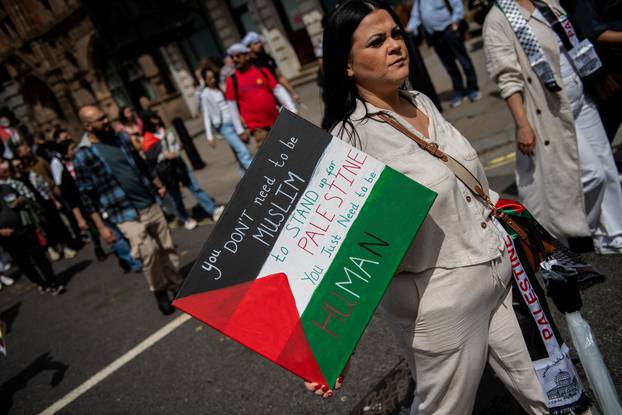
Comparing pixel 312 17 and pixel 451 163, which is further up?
pixel 312 17

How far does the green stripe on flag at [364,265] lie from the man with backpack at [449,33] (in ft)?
21.3

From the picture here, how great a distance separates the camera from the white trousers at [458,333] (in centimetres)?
162

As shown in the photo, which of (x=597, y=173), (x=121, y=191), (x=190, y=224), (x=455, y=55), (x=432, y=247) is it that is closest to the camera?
(x=432, y=247)

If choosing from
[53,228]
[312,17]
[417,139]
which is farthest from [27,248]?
[312,17]

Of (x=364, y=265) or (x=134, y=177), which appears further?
(x=134, y=177)

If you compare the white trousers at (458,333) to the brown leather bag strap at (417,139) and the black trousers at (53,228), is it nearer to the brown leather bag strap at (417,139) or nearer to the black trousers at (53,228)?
the brown leather bag strap at (417,139)

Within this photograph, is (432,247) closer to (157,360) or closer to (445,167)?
(445,167)

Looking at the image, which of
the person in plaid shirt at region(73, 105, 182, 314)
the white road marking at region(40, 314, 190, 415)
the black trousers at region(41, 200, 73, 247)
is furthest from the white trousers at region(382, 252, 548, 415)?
the black trousers at region(41, 200, 73, 247)

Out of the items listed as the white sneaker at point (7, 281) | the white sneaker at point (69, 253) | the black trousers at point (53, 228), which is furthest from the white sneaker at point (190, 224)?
the white sneaker at point (7, 281)

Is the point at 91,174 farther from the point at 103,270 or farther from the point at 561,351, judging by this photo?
the point at 561,351

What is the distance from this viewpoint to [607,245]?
3230 mm

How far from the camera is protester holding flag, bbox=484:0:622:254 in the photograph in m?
2.98

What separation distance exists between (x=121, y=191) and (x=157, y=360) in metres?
1.55

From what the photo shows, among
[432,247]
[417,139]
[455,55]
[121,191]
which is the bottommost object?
[455,55]
